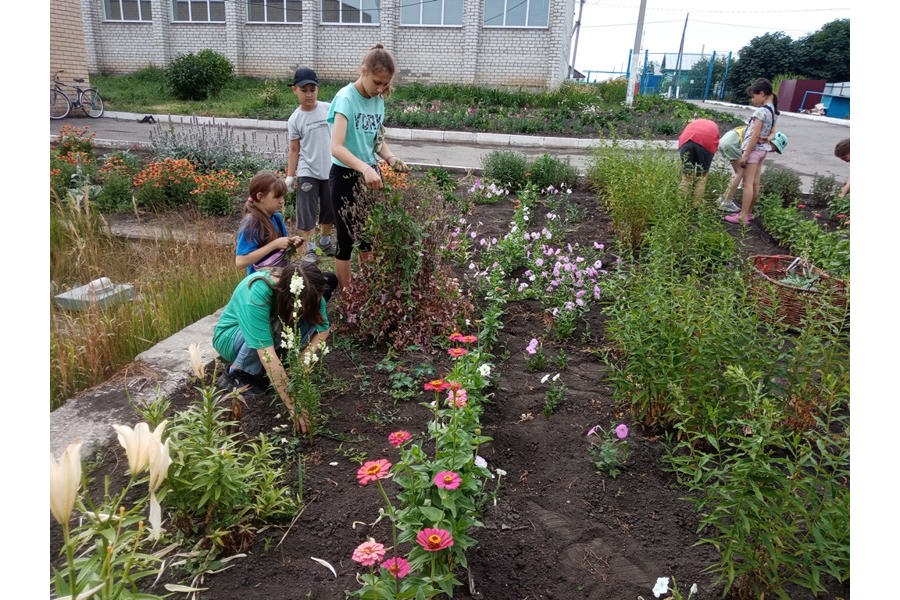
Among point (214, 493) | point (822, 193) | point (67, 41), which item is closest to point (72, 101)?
point (67, 41)

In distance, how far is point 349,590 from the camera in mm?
1767

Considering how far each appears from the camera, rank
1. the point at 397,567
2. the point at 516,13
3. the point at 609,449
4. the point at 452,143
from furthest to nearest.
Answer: the point at 516,13 < the point at 452,143 < the point at 609,449 < the point at 397,567

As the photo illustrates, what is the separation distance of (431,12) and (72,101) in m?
12.0

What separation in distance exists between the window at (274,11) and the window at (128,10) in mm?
4483

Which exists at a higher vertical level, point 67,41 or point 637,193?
point 67,41

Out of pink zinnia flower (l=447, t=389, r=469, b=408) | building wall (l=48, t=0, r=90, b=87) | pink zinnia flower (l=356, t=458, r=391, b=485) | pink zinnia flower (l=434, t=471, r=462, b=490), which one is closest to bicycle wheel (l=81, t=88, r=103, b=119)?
building wall (l=48, t=0, r=90, b=87)

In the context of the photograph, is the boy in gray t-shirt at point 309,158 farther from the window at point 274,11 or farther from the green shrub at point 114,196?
the window at point 274,11

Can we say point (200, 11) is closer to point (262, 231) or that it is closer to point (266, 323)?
point (262, 231)

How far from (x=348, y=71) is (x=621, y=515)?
22.7 m

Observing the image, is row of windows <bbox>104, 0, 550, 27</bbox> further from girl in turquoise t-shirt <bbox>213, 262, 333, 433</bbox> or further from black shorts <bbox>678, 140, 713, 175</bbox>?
girl in turquoise t-shirt <bbox>213, 262, 333, 433</bbox>

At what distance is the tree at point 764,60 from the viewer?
1270 inches

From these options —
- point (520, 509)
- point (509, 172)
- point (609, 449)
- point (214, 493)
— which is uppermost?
point (509, 172)

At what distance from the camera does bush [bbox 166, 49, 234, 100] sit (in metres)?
18.4

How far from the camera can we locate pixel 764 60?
32625 mm
